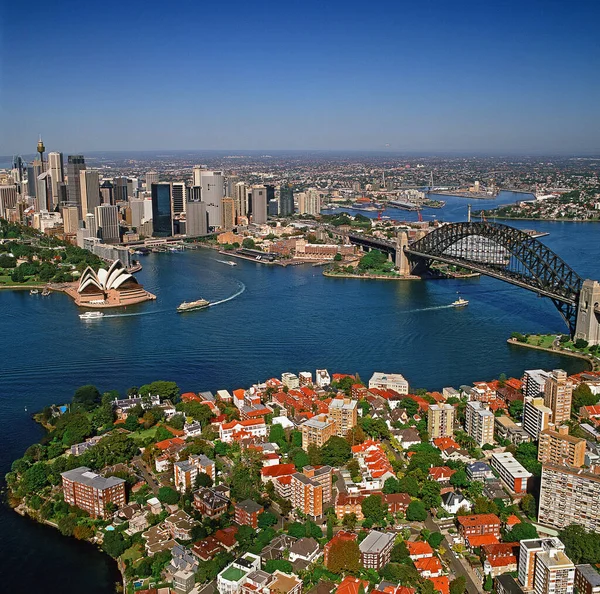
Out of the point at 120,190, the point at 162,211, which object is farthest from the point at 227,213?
the point at 120,190

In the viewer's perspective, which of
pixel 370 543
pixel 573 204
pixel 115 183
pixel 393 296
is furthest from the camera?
pixel 573 204

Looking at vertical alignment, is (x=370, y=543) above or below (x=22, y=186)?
below

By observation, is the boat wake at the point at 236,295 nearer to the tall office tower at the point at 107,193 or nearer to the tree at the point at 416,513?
the tree at the point at 416,513

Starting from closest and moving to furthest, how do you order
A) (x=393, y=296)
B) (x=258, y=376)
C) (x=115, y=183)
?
(x=258, y=376), (x=393, y=296), (x=115, y=183)

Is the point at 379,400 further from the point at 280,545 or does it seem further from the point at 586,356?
the point at 586,356

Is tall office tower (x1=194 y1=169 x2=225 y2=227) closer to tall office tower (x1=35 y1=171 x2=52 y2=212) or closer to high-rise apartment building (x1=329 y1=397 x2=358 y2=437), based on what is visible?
tall office tower (x1=35 y1=171 x2=52 y2=212)

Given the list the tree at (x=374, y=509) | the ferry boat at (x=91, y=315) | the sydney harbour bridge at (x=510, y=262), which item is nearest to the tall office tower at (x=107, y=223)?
the sydney harbour bridge at (x=510, y=262)

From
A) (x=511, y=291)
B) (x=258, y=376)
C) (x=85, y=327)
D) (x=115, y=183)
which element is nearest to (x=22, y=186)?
(x=115, y=183)

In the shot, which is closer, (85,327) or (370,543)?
(370,543)

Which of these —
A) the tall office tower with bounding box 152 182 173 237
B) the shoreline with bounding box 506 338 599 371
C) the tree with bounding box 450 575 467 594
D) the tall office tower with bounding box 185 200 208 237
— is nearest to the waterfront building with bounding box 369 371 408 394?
the shoreline with bounding box 506 338 599 371
